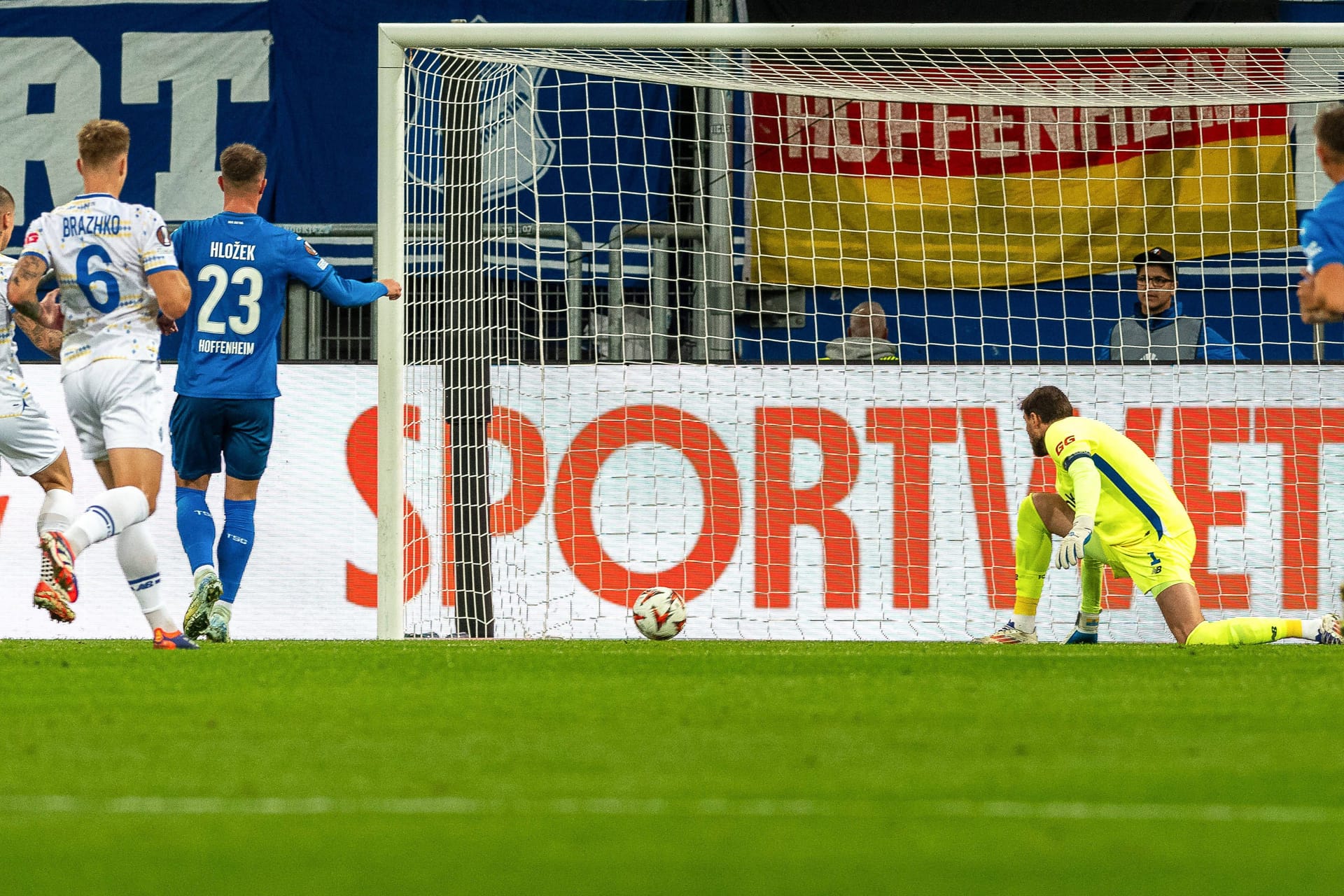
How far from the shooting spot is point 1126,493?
7.73m

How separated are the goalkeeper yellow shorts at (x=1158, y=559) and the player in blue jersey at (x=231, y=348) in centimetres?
339

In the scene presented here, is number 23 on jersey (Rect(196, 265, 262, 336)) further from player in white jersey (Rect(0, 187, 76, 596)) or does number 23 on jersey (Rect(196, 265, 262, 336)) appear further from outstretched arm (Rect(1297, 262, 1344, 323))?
outstretched arm (Rect(1297, 262, 1344, 323))

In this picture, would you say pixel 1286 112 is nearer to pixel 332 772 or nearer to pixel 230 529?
pixel 230 529

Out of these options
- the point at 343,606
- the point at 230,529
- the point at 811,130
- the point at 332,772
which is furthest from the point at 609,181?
the point at 332,772

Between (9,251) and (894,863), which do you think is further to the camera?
(9,251)

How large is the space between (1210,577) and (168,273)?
17.1 feet

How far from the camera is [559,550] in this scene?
8.82 m

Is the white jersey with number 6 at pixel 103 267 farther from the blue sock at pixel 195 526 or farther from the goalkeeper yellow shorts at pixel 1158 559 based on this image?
the goalkeeper yellow shorts at pixel 1158 559

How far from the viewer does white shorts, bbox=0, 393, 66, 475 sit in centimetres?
736

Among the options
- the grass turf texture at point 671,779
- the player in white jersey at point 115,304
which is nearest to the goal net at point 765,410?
the player in white jersey at point 115,304

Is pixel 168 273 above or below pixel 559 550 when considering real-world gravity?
above

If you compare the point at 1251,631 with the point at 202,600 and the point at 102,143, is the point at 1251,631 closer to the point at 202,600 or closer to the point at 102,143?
the point at 202,600

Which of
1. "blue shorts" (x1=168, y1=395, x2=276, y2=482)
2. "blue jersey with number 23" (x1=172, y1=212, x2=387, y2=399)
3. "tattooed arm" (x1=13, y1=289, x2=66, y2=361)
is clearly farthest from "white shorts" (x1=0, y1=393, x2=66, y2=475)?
"blue jersey with number 23" (x1=172, y1=212, x2=387, y2=399)

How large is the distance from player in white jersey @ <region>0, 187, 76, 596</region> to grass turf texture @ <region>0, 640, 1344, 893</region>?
1.77 metres
